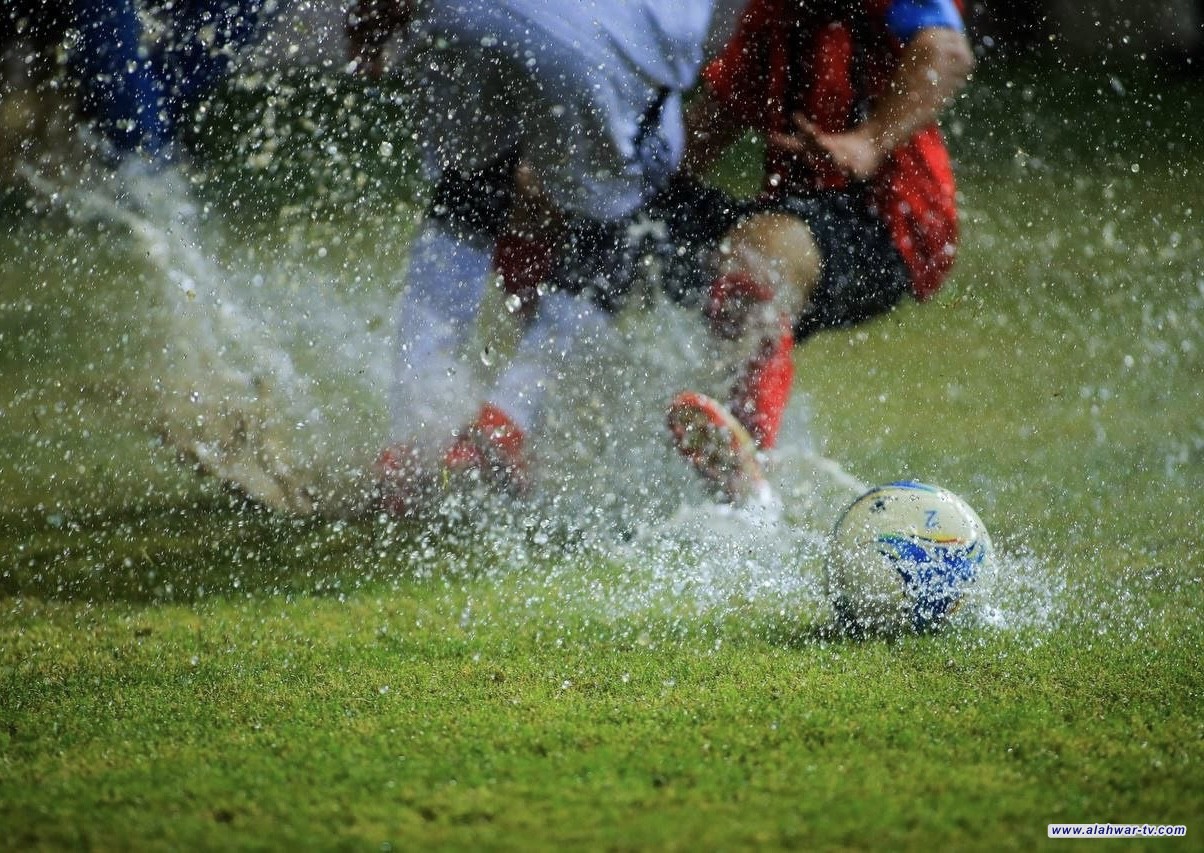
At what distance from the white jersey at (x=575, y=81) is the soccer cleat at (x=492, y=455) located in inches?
34.4

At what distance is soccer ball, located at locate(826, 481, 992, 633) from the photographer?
7.22 ft

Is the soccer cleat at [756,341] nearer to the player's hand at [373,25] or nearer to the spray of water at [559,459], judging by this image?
the spray of water at [559,459]

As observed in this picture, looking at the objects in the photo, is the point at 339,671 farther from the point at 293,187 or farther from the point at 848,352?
the point at 293,187

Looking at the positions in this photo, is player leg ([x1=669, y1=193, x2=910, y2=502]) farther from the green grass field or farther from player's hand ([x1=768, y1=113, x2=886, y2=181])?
the green grass field

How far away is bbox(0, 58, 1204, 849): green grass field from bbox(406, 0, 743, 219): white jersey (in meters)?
1.11

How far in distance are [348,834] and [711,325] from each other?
76.3 inches

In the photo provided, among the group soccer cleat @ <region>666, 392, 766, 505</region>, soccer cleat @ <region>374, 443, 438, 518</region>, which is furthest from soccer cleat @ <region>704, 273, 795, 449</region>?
soccer cleat @ <region>374, 443, 438, 518</region>

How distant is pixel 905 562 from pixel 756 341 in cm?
101

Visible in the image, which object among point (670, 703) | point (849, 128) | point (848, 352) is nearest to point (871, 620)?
point (670, 703)

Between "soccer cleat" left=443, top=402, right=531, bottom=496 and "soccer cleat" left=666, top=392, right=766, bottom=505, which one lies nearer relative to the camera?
"soccer cleat" left=666, top=392, right=766, bottom=505

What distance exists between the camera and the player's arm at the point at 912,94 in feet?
10.3

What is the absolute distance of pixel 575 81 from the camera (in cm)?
→ 348

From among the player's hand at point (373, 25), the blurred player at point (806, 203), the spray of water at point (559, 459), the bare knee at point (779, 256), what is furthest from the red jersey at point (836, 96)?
the player's hand at point (373, 25)

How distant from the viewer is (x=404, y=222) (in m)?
6.23
